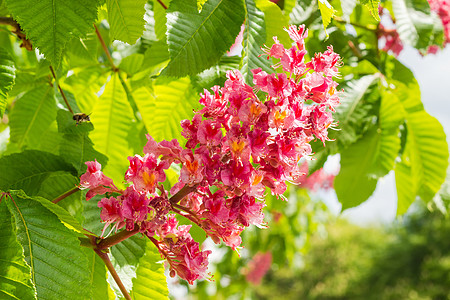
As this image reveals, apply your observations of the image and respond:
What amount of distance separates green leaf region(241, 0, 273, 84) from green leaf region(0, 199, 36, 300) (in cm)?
47

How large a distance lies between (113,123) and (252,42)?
1.68 feet

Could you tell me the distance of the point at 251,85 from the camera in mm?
912

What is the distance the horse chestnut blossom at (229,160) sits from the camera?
833 mm

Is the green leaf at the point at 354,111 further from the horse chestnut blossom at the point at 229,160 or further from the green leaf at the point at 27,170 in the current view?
the green leaf at the point at 27,170

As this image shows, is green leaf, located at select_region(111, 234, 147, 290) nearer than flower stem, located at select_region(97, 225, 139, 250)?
No

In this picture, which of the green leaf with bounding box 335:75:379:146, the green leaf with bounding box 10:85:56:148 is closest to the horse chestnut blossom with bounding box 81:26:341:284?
the green leaf with bounding box 335:75:379:146

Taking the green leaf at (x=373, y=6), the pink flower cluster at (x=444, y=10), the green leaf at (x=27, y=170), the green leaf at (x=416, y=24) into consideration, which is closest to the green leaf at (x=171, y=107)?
the green leaf at (x=27, y=170)

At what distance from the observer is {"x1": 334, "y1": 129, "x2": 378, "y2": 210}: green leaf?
60.1 inches

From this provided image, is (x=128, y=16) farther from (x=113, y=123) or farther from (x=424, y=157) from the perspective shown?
(x=424, y=157)

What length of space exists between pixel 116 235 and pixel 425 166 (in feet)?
3.41

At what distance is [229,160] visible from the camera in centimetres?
85

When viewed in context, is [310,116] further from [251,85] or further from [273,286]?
[273,286]

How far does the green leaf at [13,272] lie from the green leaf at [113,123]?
0.54 meters

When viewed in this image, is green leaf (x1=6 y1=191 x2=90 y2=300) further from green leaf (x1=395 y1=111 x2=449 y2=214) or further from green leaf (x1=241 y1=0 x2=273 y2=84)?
green leaf (x1=395 y1=111 x2=449 y2=214)
